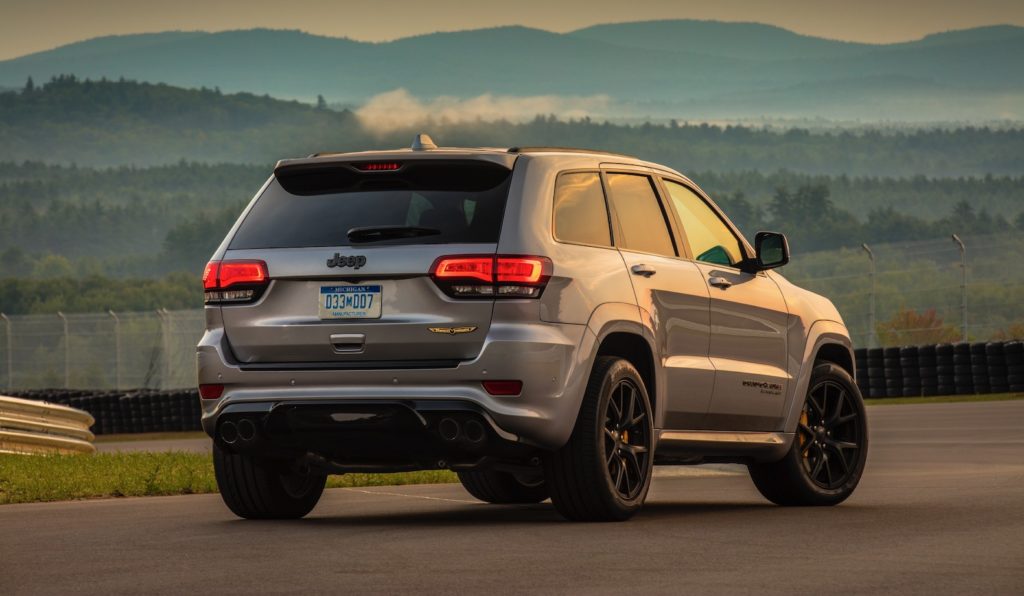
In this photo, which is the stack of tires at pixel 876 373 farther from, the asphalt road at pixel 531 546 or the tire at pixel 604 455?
the tire at pixel 604 455

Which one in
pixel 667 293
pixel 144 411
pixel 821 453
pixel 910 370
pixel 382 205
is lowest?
pixel 144 411

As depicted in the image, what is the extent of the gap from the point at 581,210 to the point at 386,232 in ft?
3.72

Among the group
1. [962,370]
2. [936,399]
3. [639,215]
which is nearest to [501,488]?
[639,215]

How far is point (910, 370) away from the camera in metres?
31.3

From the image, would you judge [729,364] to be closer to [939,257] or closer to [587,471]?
[587,471]

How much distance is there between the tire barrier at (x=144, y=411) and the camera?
38.2 m

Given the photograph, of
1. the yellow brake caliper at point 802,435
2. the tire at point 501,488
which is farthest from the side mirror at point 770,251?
the tire at point 501,488

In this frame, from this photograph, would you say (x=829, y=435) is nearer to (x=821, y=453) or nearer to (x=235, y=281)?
(x=821, y=453)

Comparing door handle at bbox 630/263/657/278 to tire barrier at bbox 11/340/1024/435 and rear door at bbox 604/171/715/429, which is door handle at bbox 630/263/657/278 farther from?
tire barrier at bbox 11/340/1024/435

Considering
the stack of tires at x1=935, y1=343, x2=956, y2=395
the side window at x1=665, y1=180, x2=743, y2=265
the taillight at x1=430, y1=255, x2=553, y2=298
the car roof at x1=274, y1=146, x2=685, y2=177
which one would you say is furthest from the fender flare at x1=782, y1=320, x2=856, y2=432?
the stack of tires at x1=935, y1=343, x2=956, y2=395

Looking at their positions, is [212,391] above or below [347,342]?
below

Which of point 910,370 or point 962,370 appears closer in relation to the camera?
point 962,370

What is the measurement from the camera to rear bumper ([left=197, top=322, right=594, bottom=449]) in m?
8.98

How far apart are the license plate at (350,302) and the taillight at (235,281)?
1.30ft
